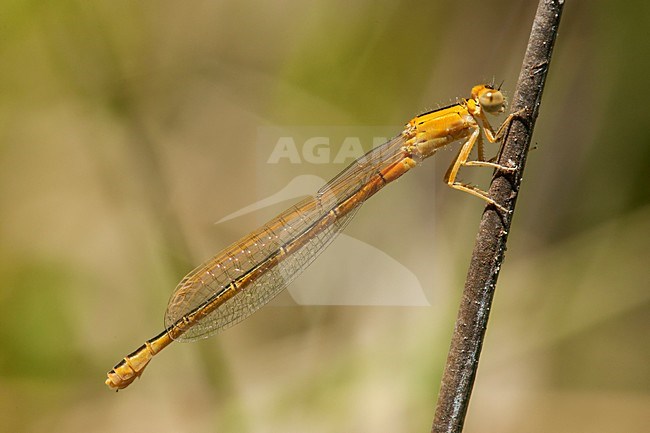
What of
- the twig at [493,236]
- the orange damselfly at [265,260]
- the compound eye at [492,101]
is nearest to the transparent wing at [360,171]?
the orange damselfly at [265,260]

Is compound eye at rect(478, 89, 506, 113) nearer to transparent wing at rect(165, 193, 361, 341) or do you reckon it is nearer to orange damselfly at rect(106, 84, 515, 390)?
orange damselfly at rect(106, 84, 515, 390)

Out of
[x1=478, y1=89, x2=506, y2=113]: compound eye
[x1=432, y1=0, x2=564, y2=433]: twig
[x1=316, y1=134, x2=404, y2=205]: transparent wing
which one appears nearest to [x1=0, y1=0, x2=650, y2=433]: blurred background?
[x1=316, y1=134, x2=404, y2=205]: transparent wing

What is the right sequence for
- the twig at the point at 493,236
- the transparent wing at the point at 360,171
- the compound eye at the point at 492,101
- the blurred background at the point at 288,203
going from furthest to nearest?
the blurred background at the point at 288,203 → the transparent wing at the point at 360,171 → the compound eye at the point at 492,101 → the twig at the point at 493,236

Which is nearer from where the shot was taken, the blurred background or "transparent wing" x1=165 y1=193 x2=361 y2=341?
"transparent wing" x1=165 y1=193 x2=361 y2=341

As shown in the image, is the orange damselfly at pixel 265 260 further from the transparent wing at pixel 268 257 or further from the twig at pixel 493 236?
the twig at pixel 493 236

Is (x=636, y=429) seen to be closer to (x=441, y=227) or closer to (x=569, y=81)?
(x=441, y=227)

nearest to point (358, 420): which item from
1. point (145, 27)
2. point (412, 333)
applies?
point (412, 333)

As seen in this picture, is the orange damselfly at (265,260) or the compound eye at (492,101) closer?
the compound eye at (492,101)

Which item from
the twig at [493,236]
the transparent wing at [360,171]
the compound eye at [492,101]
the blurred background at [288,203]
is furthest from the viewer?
the blurred background at [288,203]
